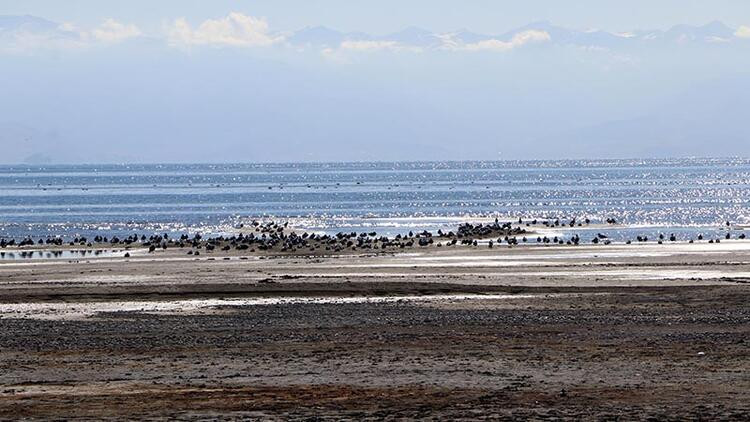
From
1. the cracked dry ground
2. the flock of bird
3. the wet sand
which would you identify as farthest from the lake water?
the cracked dry ground

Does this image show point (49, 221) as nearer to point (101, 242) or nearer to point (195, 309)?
point (101, 242)

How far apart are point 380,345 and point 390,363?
7.20 ft

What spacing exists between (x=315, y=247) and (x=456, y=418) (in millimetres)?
42867

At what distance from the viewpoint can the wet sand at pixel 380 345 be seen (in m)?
17.7

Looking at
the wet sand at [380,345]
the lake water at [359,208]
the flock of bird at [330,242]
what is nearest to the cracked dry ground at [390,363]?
the wet sand at [380,345]

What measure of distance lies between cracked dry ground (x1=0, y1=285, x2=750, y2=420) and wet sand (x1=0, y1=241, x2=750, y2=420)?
1.8 inches

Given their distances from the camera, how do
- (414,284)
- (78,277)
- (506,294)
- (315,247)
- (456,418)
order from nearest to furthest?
(456,418) < (506,294) < (414,284) < (78,277) < (315,247)

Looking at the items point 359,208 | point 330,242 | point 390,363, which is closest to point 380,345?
point 390,363

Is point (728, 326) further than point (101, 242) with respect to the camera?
No

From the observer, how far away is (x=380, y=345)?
77.3 ft

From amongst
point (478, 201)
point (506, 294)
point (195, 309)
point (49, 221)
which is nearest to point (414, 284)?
point (506, 294)

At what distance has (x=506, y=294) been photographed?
34.8m

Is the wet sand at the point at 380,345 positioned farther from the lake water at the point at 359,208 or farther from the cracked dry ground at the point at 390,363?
the lake water at the point at 359,208

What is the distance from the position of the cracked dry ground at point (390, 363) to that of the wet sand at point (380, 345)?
5 cm
